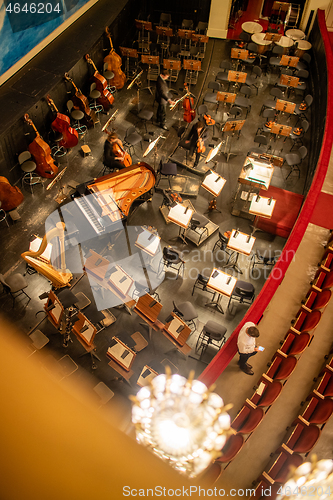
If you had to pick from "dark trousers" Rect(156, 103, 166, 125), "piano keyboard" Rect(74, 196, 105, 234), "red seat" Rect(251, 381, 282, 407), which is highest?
"dark trousers" Rect(156, 103, 166, 125)

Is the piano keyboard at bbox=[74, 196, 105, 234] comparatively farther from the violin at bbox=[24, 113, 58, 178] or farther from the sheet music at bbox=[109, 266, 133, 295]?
the violin at bbox=[24, 113, 58, 178]

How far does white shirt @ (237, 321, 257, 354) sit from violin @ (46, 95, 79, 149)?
5998 millimetres

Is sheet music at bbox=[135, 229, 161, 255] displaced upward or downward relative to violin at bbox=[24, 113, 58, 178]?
downward

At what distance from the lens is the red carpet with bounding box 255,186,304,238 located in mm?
7938

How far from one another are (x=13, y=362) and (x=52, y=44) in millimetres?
10139

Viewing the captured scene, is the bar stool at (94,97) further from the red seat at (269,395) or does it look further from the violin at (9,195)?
the red seat at (269,395)

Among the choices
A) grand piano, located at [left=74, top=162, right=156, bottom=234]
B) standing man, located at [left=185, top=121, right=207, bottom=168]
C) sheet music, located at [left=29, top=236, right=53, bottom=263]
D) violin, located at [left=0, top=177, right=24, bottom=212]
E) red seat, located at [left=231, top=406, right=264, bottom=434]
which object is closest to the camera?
red seat, located at [left=231, top=406, right=264, bottom=434]

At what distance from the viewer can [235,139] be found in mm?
9797

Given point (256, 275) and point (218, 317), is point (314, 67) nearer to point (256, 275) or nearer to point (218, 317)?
point (256, 275)

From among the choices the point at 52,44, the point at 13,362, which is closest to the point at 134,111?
the point at 52,44

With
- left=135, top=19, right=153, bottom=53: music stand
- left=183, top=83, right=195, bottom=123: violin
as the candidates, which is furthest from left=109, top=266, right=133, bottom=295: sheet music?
left=135, top=19, right=153, bottom=53: music stand

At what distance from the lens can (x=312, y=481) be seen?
8.43ft

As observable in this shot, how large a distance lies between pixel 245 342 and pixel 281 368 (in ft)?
2.35

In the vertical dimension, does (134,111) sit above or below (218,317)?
above
